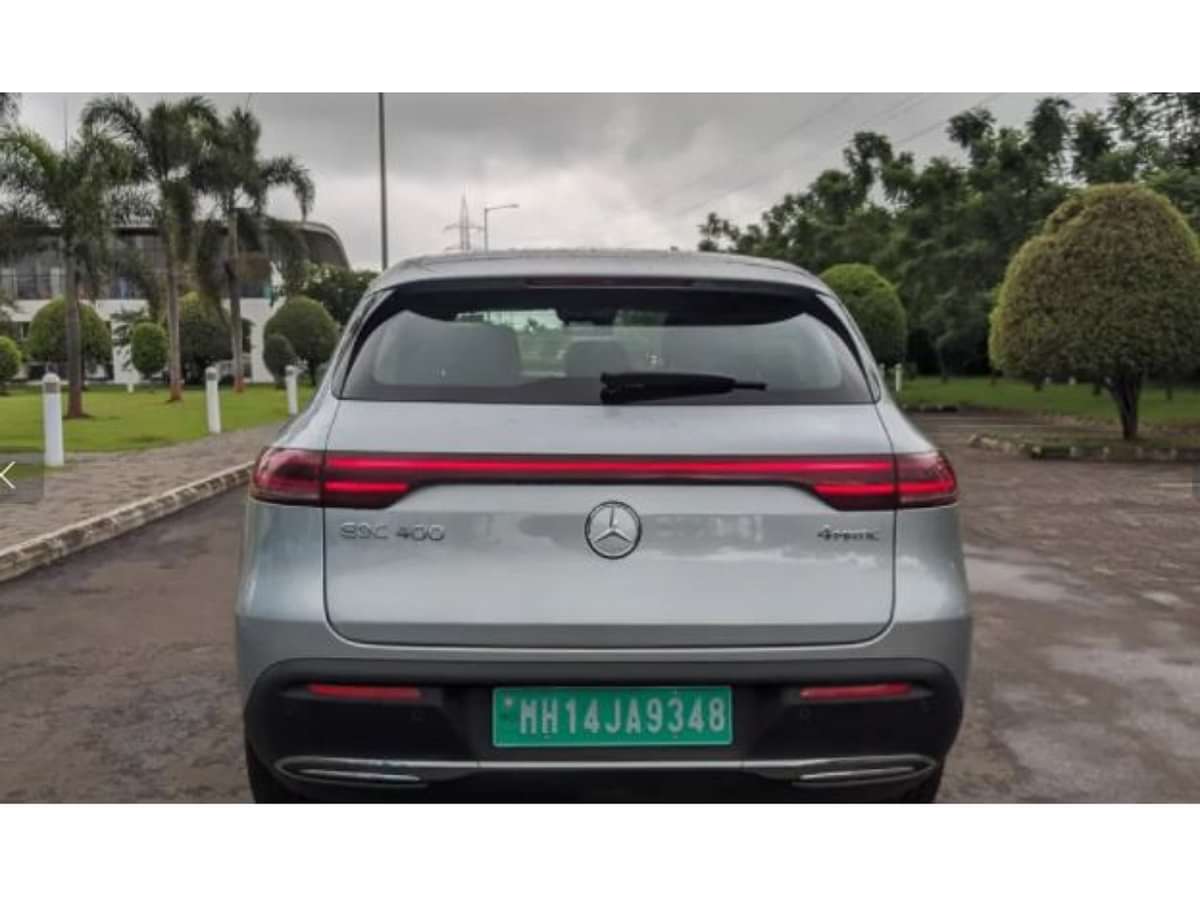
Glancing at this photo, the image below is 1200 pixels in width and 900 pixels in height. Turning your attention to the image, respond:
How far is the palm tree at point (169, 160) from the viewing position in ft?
108

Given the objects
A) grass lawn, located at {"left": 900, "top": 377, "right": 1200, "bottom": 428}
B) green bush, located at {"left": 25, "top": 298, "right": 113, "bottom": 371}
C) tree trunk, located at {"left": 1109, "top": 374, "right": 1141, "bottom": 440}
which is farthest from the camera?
green bush, located at {"left": 25, "top": 298, "right": 113, "bottom": 371}

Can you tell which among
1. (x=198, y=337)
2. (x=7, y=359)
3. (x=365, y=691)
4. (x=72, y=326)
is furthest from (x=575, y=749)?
(x=198, y=337)

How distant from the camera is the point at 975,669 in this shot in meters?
5.81

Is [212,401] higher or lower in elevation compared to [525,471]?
lower

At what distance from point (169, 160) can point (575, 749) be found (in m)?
33.4

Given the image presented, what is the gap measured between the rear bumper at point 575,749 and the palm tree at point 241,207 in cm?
3460

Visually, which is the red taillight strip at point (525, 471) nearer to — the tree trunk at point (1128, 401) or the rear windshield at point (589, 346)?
the rear windshield at point (589, 346)

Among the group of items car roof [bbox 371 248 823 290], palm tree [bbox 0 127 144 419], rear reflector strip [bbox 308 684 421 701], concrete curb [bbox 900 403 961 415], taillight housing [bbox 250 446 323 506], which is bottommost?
concrete curb [bbox 900 403 961 415]

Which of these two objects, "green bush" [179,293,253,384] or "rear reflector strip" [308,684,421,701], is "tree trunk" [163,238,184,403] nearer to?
"green bush" [179,293,253,384]

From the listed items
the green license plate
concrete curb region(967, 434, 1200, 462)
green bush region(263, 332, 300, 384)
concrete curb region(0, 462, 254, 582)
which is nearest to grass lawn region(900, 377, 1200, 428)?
concrete curb region(967, 434, 1200, 462)

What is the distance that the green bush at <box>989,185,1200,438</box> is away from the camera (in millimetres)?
17156

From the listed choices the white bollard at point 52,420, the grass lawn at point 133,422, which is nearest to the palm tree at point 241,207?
the grass lawn at point 133,422

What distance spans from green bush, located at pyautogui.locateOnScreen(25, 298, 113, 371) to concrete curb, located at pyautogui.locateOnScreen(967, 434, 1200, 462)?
41.4 metres

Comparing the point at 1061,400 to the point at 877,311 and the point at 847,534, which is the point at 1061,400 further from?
the point at 847,534
